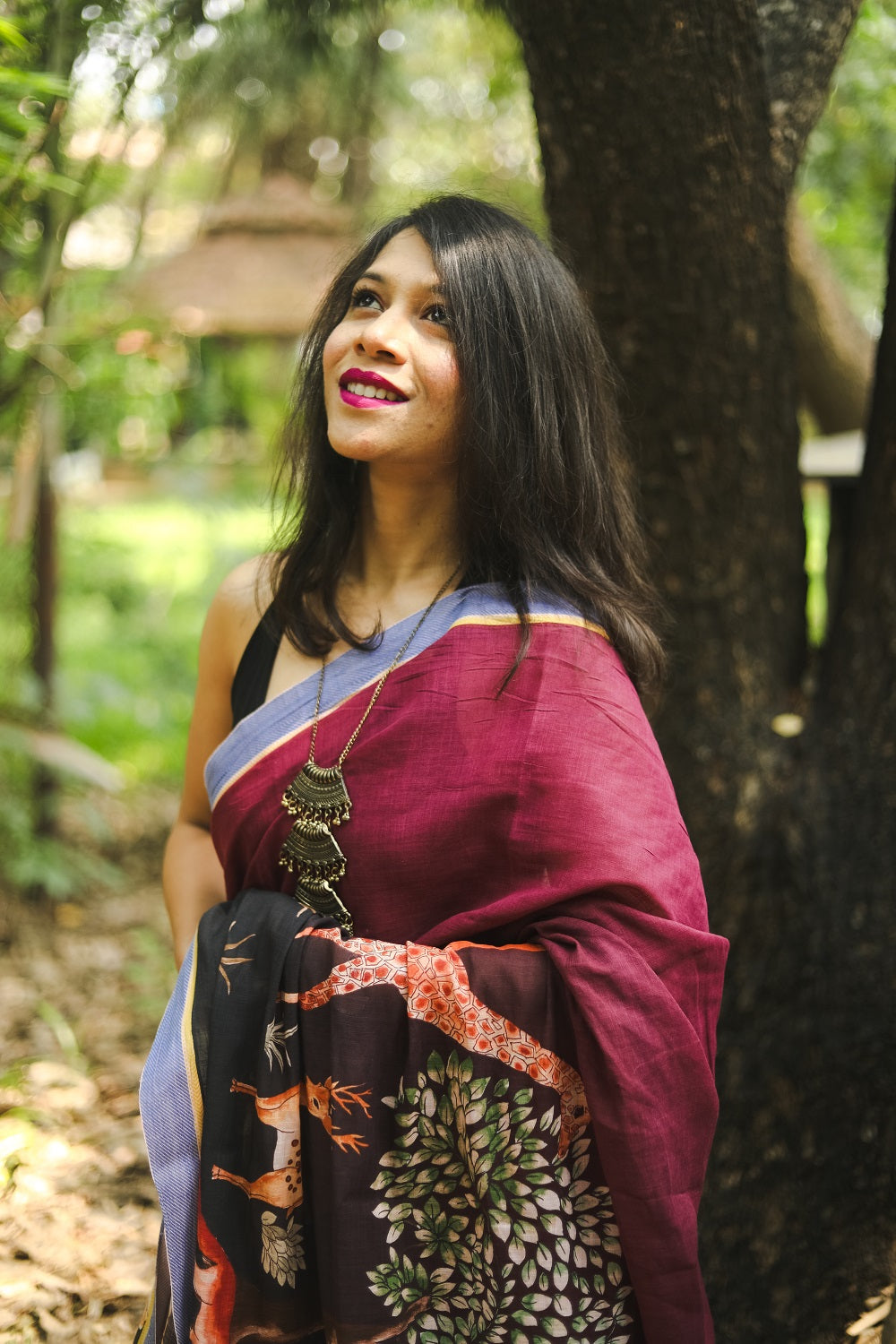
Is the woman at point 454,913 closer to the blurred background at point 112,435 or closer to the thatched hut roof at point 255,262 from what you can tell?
the blurred background at point 112,435

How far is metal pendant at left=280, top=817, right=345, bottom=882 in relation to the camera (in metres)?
1.54

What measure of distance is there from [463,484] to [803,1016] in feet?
4.19

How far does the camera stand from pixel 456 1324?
1446mm

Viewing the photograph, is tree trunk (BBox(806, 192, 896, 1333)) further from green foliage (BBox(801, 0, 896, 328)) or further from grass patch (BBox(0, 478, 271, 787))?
green foliage (BBox(801, 0, 896, 328))

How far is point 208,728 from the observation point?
1.90 metres

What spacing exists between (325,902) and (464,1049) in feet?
1.03

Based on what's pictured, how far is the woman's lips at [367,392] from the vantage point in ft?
5.15

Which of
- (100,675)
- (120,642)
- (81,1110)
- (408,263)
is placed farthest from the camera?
(120,642)

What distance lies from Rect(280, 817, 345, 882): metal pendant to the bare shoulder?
1.33 feet

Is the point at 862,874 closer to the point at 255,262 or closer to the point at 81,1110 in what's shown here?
the point at 81,1110

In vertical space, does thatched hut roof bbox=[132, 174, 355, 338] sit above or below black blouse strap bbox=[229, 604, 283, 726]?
above

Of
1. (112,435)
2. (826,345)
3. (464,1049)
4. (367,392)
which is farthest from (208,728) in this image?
(826,345)

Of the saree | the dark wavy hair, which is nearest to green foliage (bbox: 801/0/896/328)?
the dark wavy hair

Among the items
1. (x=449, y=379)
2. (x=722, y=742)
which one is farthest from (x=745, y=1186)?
(x=449, y=379)
